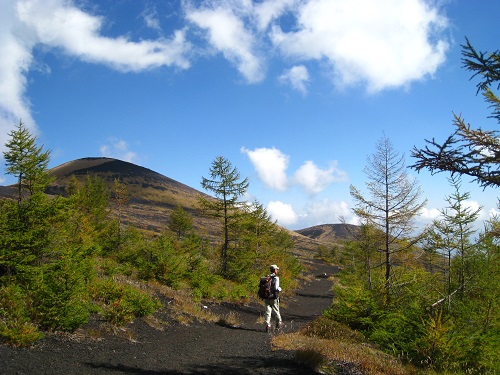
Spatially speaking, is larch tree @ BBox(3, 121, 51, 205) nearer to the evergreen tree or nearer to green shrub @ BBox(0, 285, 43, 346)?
green shrub @ BBox(0, 285, 43, 346)

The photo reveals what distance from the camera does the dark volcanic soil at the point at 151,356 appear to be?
18.7 feet

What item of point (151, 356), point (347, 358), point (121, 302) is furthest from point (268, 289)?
point (151, 356)

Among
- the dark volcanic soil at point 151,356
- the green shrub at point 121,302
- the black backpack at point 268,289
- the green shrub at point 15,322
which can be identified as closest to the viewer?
the dark volcanic soil at point 151,356

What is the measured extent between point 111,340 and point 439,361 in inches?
285

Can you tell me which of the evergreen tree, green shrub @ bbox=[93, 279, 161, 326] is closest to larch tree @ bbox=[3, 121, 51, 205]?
green shrub @ bbox=[93, 279, 161, 326]

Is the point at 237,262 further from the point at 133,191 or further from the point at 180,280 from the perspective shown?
the point at 133,191

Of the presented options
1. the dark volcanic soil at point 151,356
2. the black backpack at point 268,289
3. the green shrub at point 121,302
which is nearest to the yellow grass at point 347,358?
the dark volcanic soil at point 151,356

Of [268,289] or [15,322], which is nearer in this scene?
[15,322]

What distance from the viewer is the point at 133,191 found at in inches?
7633

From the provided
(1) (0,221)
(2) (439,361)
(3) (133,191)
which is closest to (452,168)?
(2) (439,361)

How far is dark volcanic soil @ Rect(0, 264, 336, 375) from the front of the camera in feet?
18.7

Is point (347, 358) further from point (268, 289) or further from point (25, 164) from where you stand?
point (25, 164)

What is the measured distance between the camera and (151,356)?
22.9 feet

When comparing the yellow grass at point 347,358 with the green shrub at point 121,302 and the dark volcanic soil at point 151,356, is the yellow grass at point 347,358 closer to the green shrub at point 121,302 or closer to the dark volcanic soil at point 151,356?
the dark volcanic soil at point 151,356
